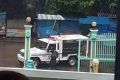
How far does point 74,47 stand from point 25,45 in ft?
1.21

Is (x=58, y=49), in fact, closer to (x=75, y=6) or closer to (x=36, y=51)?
(x=36, y=51)

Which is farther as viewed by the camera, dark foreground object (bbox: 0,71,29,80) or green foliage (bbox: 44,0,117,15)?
green foliage (bbox: 44,0,117,15)

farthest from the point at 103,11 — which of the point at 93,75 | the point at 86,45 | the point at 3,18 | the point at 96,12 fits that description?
the point at 3,18

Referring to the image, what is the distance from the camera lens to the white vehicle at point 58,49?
2869 mm

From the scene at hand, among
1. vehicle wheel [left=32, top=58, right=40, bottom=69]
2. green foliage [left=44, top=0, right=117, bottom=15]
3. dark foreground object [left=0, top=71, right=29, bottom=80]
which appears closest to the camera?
dark foreground object [left=0, top=71, right=29, bottom=80]

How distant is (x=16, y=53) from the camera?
2922 millimetres

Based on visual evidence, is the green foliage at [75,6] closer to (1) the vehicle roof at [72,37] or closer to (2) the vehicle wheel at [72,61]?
(1) the vehicle roof at [72,37]

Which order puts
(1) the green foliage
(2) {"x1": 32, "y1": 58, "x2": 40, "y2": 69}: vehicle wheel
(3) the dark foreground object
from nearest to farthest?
(3) the dark foreground object → (1) the green foliage → (2) {"x1": 32, "y1": 58, "x2": 40, "y2": 69}: vehicle wheel

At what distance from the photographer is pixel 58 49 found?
9.84 feet

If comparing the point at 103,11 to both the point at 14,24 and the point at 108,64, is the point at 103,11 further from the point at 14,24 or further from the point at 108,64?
the point at 14,24

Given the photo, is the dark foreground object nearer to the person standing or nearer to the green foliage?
the green foliage

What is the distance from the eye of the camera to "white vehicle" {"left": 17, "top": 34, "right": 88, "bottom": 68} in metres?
2.87

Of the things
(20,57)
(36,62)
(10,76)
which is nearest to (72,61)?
(36,62)

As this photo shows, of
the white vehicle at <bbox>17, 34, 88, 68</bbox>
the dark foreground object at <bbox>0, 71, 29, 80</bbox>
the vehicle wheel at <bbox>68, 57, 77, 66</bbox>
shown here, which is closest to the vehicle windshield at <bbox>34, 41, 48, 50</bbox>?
the white vehicle at <bbox>17, 34, 88, 68</bbox>
